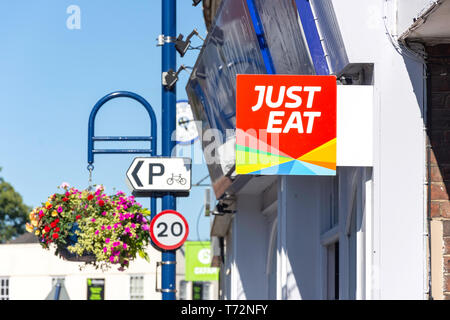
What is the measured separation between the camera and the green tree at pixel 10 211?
80.1 m

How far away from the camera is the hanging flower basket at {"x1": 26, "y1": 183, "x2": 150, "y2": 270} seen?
31.7 ft

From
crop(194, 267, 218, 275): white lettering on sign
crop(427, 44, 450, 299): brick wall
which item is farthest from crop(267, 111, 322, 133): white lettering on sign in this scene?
crop(194, 267, 218, 275): white lettering on sign

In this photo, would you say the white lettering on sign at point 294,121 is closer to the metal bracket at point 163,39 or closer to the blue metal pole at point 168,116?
the blue metal pole at point 168,116

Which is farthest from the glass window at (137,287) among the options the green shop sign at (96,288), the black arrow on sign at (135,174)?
the black arrow on sign at (135,174)

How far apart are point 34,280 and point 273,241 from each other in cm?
3731

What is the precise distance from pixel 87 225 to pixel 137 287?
137ft

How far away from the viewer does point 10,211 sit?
8031 centimetres

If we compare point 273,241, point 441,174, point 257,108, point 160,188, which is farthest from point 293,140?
point 273,241

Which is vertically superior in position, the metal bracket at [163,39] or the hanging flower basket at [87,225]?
the metal bracket at [163,39]

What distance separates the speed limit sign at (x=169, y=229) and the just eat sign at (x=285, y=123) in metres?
4.22

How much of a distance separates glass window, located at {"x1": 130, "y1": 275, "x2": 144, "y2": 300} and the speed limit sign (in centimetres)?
4016
